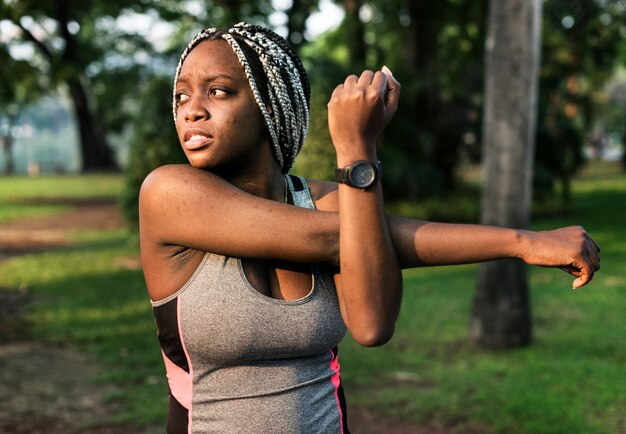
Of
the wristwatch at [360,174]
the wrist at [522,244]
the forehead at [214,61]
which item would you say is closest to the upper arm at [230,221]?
the wristwatch at [360,174]

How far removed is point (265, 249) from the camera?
5.90 feet

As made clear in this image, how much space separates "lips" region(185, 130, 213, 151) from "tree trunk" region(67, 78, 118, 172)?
33509 millimetres

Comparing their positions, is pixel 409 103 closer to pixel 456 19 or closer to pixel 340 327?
pixel 456 19

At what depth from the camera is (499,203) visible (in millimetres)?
7211

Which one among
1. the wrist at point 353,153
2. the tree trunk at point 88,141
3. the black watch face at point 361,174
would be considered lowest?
the tree trunk at point 88,141

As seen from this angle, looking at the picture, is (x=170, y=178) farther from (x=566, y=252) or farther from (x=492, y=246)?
(x=566, y=252)

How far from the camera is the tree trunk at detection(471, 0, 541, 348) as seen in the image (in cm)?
713

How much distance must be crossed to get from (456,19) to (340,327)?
16.7 meters

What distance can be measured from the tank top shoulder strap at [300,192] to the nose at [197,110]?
0.35 metres

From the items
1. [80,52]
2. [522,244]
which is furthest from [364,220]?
[80,52]

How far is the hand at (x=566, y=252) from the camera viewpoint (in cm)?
171

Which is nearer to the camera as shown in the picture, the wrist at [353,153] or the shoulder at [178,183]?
the wrist at [353,153]

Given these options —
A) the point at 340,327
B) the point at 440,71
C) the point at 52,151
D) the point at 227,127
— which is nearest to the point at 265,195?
the point at 227,127

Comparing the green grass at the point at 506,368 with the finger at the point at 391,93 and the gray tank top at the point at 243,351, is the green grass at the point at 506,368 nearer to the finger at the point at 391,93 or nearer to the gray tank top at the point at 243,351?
the gray tank top at the point at 243,351
